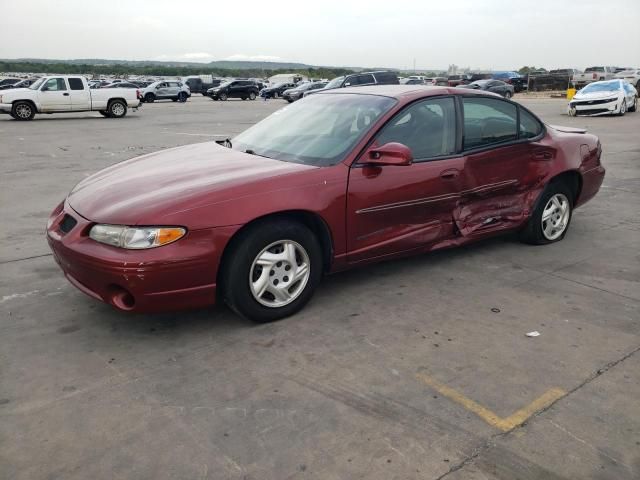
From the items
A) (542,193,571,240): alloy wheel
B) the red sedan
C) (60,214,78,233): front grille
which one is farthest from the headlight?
(542,193,571,240): alloy wheel

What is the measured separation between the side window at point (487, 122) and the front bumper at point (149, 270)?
2.32m

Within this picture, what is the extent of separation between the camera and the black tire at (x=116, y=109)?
22.0 m

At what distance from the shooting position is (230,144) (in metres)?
4.73

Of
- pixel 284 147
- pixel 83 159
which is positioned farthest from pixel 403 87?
pixel 83 159

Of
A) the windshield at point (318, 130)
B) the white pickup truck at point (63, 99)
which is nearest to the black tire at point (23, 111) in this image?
the white pickup truck at point (63, 99)

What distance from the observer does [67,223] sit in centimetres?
365

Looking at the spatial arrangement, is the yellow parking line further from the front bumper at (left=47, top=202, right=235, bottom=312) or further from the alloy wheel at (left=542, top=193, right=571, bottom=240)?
the alloy wheel at (left=542, top=193, right=571, bottom=240)

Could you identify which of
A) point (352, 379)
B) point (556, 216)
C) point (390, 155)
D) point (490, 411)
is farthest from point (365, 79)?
point (490, 411)

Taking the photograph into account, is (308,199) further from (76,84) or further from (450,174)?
(76,84)

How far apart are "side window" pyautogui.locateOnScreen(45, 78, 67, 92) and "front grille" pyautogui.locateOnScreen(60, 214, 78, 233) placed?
64.2 ft

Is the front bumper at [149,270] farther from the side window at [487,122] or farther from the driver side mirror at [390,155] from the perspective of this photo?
the side window at [487,122]

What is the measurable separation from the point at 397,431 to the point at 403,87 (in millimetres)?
3050

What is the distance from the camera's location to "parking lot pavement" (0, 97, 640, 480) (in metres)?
2.43

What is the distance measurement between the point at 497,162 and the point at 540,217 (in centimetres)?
87
